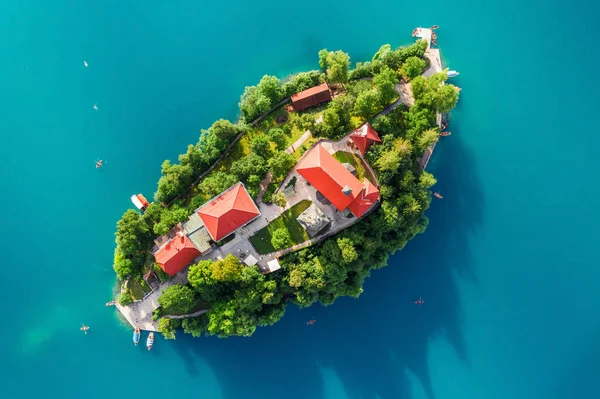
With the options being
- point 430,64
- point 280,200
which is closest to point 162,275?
point 280,200

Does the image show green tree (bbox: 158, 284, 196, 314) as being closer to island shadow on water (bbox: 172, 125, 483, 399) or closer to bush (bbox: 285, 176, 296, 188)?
island shadow on water (bbox: 172, 125, 483, 399)

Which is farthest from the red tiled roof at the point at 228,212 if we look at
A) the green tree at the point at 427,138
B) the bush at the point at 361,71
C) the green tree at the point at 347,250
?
the green tree at the point at 427,138

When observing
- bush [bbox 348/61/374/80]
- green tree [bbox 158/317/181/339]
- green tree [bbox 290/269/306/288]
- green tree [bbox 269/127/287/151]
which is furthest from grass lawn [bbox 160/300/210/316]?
bush [bbox 348/61/374/80]

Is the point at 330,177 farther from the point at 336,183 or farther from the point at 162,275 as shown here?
the point at 162,275

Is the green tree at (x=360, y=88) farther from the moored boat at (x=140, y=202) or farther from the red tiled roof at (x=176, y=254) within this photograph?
the moored boat at (x=140, y=202)
